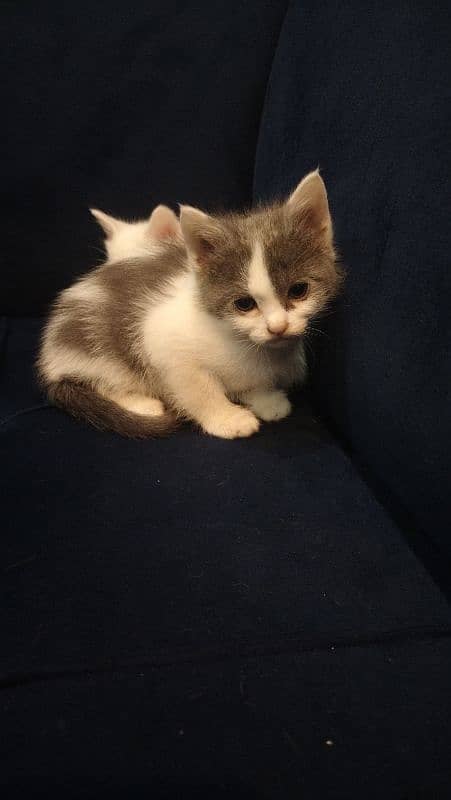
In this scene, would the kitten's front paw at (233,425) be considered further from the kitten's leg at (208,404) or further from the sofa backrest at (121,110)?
the sofa backrest at (121,110)

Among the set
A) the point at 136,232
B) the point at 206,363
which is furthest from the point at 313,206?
the point at 136,232

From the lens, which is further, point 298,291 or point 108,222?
point 108,222

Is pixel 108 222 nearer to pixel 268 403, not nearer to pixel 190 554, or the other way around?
pixel 268 403

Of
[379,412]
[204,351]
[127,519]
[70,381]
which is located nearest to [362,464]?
[379,412]

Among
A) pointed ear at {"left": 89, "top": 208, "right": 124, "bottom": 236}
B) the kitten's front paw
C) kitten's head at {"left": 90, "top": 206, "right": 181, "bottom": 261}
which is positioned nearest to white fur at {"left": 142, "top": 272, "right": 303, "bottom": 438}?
the kitten's front paw

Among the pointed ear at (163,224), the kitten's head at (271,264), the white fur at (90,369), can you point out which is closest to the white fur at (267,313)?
the kitten's head at (271,264)

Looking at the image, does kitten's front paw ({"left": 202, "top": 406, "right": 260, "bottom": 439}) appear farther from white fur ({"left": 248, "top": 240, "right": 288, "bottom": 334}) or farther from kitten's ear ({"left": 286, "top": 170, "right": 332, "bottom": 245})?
kitten's ear ({"left": 286, "top": 170, "right": 332, "bottom": 245})
